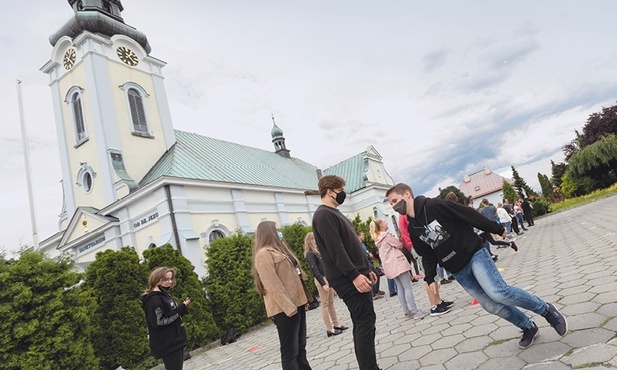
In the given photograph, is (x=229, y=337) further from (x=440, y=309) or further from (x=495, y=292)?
(x=495, y=292)

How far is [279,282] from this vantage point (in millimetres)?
3758

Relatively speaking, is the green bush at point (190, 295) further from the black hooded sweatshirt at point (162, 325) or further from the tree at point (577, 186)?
the tree at point (577, 186)

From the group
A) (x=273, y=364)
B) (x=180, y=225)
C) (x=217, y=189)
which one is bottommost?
(x=273, y=364)

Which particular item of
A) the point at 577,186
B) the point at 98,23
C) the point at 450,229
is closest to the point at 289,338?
the point at 450,229

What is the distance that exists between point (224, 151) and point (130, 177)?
8045 mm

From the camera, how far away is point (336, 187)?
3758 millimetres

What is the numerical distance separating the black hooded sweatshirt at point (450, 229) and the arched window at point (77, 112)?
75.1 feet

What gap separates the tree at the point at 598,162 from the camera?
3366cm

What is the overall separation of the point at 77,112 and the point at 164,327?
72.7 feet

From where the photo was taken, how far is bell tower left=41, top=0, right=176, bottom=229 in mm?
19953

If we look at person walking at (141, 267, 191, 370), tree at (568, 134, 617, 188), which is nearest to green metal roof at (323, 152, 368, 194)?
tree at (568, 134, 617, 188)

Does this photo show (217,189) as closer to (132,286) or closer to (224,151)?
(224,151)

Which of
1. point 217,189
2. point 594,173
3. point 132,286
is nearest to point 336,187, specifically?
point 132,286

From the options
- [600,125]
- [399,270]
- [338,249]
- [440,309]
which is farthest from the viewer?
[600,125]
